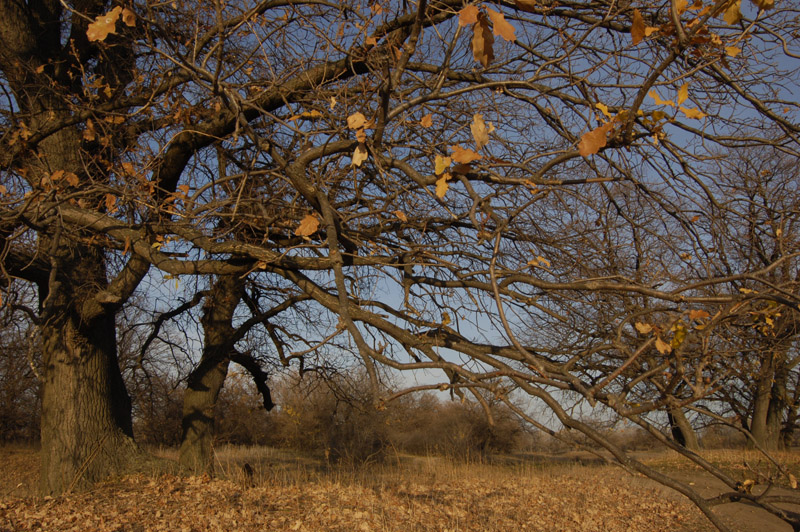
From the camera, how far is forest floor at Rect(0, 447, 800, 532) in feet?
14.2

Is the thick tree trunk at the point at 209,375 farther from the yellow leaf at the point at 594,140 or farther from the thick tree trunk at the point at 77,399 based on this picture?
the yellow leaf at the point at 594,140

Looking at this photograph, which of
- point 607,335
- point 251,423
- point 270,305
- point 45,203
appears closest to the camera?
point 45,203

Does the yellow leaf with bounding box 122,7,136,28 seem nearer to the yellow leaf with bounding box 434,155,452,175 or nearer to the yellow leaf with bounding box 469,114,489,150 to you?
the yellow leaf with bounding box 434,155,452,175

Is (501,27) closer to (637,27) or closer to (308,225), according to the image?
(637,27)

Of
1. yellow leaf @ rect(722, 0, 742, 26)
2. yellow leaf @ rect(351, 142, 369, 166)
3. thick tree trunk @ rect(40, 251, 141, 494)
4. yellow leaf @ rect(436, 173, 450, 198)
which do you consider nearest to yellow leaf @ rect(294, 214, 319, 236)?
yellow leaf @ rect(351, 142, 369, 166)

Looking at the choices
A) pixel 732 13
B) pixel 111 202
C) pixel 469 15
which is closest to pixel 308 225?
pixel 469 15

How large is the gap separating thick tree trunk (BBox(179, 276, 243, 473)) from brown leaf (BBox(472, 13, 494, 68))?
5.84 metres

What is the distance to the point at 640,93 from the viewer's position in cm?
226

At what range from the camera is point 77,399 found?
6.12m

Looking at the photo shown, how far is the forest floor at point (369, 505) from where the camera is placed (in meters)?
4.33

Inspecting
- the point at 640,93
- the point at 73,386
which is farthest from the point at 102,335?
the point at 640,93

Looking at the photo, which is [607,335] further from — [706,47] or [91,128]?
[91,128]

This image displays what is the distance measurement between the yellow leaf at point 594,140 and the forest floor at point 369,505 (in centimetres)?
181

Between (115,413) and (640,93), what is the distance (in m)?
6.58
